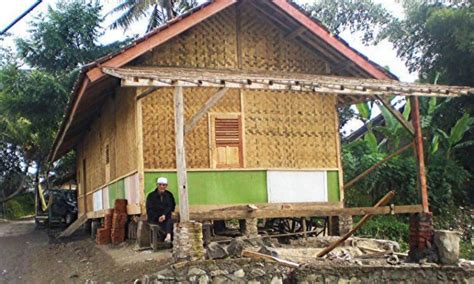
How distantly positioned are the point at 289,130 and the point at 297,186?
1.36m

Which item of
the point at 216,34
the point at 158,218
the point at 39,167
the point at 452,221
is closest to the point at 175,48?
the point at 216,34

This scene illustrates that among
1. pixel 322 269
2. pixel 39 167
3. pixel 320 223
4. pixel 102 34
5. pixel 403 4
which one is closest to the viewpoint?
pixel 322 269

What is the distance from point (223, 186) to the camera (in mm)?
12539

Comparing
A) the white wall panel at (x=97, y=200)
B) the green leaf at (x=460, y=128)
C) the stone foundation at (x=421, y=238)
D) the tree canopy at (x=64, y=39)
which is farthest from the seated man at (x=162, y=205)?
the tree canopy at (x=64, y=39)

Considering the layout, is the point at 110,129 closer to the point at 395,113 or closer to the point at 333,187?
the point at 333,187

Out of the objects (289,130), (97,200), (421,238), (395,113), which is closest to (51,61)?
(97,200)

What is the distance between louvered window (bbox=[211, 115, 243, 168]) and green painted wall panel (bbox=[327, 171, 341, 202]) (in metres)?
2.34

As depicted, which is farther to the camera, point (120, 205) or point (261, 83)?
point (120, 205)

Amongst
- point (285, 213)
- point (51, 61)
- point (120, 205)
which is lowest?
point (285, 213)

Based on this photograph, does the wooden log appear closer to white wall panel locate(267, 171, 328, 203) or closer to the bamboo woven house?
the bamboo woven house

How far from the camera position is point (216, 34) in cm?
1347

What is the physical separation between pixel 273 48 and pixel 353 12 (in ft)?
50.1

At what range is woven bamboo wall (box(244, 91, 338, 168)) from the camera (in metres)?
13.2

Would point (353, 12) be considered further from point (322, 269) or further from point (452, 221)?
point (322, 269)
